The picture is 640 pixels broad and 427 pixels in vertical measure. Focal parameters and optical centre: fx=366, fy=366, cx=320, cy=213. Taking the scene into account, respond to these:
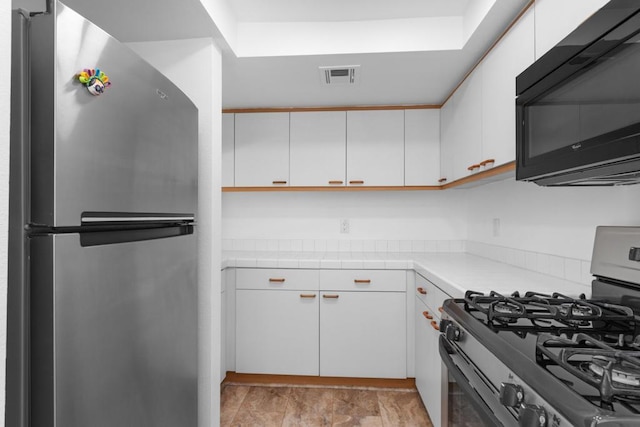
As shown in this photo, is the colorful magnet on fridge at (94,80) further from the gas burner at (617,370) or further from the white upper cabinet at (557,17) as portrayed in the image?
the white upper cabinet at (557,17)

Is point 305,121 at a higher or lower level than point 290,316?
higher

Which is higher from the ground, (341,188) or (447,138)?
(447,138)

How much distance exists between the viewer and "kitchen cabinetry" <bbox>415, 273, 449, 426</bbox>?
186cm

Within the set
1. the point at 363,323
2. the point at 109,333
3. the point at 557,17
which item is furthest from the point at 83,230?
the point at 363,323

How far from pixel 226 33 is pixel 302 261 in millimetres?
1436

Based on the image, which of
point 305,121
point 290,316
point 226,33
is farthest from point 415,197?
point 226,33

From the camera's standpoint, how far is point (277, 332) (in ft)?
8.23

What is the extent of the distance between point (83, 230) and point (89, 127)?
0.24 m

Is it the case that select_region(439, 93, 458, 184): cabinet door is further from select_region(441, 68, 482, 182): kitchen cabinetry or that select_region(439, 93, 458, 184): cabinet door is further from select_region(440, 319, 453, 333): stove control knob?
select_region(440, 319, 453, 333): stove control knob

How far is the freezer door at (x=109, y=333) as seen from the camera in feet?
2.54

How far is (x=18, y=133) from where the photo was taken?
76cm

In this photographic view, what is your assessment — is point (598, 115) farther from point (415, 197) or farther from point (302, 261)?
point (415, 197)

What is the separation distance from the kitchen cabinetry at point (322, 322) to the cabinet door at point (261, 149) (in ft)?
2.50

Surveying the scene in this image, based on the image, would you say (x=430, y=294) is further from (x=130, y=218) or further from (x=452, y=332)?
(x=130, y=218)
